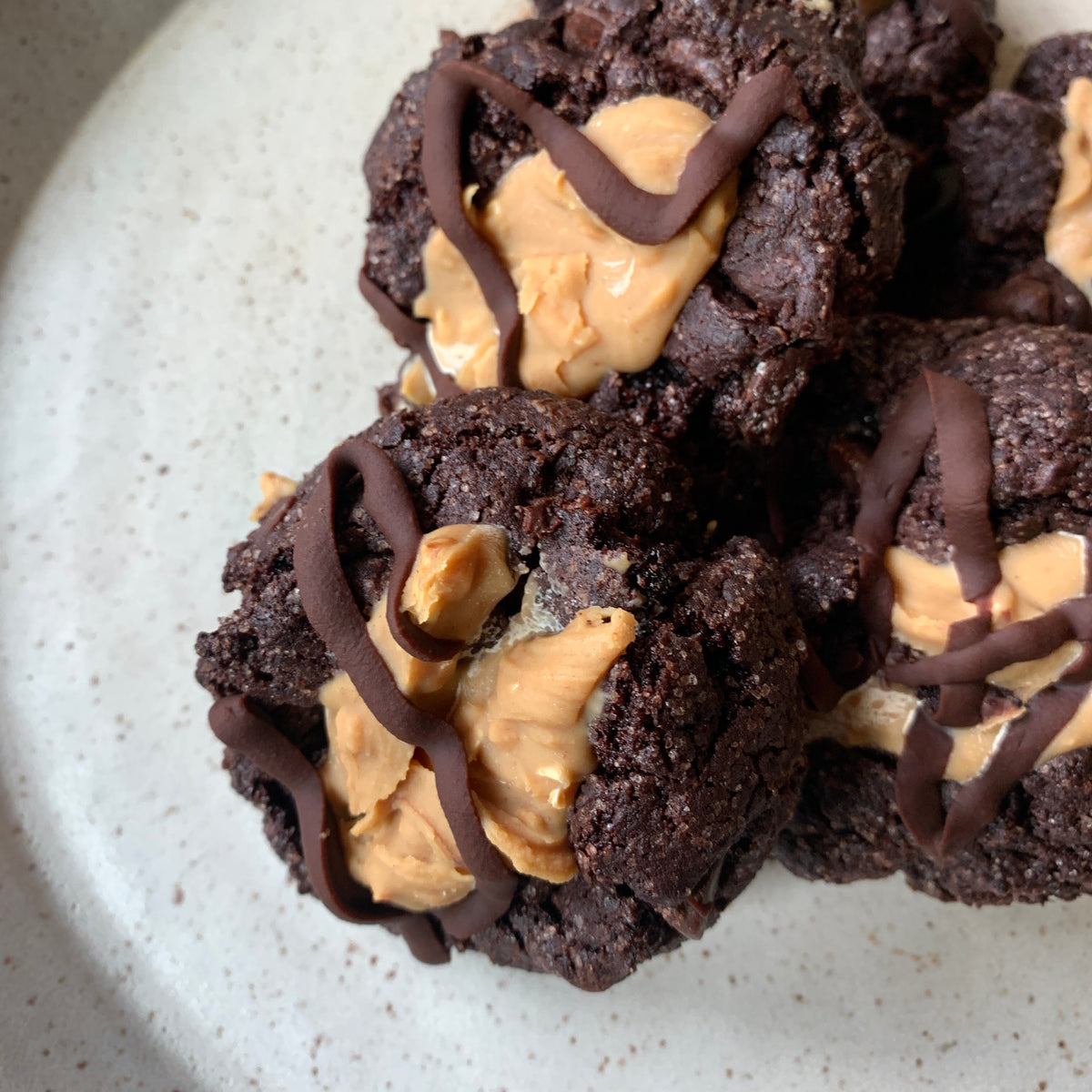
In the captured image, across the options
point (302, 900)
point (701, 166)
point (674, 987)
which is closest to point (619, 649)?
point (701, 166)

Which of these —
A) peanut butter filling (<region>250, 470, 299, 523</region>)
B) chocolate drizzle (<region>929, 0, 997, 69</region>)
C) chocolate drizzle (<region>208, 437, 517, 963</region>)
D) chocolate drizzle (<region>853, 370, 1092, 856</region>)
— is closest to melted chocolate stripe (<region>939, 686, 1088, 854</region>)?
chocolate drizzle (<region>853, 370, 1092, 856</region>)

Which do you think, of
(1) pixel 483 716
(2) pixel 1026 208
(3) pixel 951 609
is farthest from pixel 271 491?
(2) pixel 1026 208

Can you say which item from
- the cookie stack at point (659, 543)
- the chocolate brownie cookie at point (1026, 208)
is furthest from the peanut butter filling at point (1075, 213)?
the cookie stack at point (659, 543)

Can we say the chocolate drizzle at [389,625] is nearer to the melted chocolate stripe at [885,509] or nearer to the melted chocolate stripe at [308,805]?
the melted chocolate stripe at [308,805]

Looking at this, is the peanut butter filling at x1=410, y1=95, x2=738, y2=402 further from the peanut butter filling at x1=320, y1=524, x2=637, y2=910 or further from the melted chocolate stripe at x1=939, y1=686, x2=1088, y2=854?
the melted chocolate stripe at x1=939, y1=686, x2=1088, y2=854

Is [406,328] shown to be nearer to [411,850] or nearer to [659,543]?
[659,543]

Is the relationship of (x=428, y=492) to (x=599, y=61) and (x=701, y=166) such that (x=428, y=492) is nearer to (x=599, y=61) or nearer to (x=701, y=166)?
(x=701, y=166)
